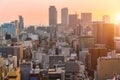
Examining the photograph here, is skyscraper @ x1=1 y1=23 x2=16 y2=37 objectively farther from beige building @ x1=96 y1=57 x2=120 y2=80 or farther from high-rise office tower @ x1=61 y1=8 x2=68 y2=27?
beige building @ x1=96 y1=57 x2=120 y2=80

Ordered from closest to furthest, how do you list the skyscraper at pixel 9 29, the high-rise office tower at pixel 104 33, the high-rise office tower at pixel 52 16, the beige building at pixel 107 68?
the beige building at pixel 107 68, the high-rise office tower at pixel 104 33, the skyscraper at pixel 9 29, the high-rise office tower at pixel 52 16

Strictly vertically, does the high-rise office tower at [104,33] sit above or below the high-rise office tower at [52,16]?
below

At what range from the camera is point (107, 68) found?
10867 millimetres

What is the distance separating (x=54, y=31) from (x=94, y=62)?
1219cm

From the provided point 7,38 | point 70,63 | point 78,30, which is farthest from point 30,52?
point 78,30

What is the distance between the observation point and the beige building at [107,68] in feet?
34.6

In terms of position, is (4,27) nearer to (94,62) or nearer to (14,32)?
(14,32)

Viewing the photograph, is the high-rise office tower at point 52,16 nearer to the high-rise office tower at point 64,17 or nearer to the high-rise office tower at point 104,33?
the high-rise office tower at point 64,17

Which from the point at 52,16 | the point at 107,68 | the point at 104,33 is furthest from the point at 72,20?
the point at 107,68

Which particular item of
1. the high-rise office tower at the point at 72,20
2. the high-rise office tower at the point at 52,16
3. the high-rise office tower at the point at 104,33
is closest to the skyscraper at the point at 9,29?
A: the high-rise office tower at the point at 104,33

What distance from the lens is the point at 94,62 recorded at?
45.6 feet

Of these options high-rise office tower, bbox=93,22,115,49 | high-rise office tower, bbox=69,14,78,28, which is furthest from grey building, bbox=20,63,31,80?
high-rise office tower, bbox=69,14,78,28

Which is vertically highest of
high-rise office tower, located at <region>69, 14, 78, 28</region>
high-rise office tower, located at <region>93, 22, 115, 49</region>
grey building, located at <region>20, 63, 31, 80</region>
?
high-rise office tower, located at <region>69, 14, 78, 28</region>

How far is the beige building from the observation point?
415 inches
